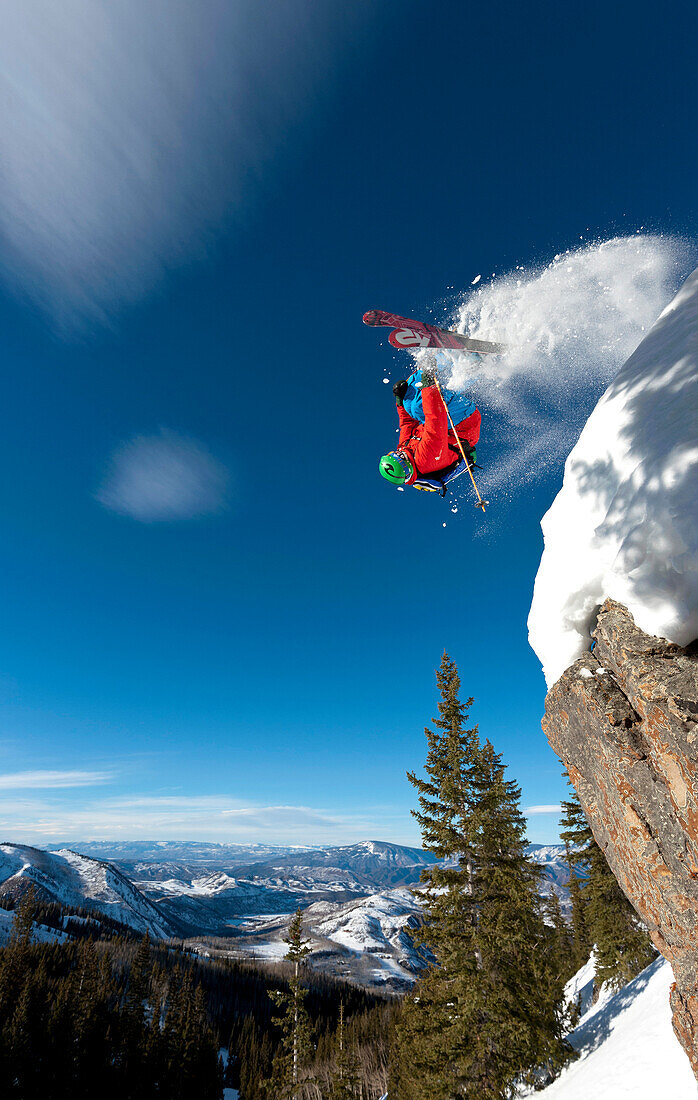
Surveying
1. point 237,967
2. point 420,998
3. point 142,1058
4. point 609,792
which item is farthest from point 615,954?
point 237,967

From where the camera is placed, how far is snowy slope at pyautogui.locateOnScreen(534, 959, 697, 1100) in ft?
23.1

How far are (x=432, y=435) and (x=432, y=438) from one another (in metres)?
0.07

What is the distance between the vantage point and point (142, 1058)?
145 ft

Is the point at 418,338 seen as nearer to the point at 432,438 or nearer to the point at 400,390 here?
the point at 400,390

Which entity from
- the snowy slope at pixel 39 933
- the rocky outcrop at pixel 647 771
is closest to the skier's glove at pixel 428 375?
the rocky outcrop at pixel 647 771

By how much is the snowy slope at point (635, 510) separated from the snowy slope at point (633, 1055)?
6564 mm

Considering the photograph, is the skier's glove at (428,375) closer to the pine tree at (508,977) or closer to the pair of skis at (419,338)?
the pair of skis at (419,338)

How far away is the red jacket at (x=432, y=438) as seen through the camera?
8523mm

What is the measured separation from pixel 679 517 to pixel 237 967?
19581 centimetres

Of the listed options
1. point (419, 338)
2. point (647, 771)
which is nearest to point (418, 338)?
point (419, 338)

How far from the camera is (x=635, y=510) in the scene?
486 centimetres

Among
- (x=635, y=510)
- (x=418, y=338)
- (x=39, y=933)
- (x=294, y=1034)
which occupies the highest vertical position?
(x=418, y=338)

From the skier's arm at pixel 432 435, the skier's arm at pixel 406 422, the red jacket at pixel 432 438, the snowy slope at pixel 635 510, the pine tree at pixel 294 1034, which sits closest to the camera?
the snowy slope at pixel 635 510

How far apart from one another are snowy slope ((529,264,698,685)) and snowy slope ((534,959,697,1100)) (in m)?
6.56
